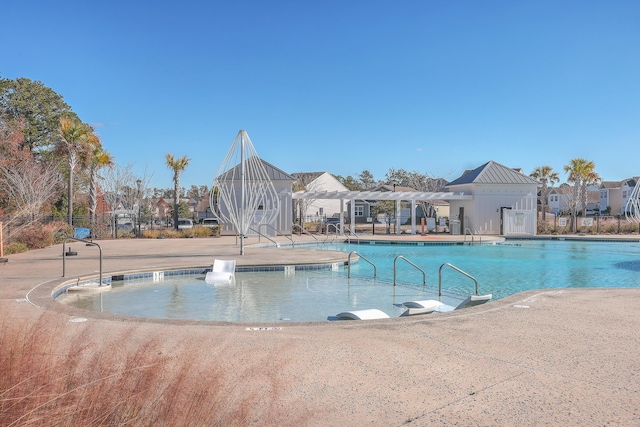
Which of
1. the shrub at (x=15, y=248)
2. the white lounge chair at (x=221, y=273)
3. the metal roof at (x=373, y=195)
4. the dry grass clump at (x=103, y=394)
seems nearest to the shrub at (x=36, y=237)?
the shrub at (x=15, y=248)

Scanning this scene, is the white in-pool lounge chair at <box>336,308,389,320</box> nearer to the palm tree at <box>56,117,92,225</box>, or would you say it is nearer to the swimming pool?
the swimming pool

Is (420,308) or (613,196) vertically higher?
(613,196)

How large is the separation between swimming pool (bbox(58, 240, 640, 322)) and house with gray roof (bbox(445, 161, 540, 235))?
932 centimetres

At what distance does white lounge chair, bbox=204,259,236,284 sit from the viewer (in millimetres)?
11281

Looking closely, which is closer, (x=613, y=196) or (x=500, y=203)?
(x=500, y=203)

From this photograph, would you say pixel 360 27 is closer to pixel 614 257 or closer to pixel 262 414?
pixel 614 257

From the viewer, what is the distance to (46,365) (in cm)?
254

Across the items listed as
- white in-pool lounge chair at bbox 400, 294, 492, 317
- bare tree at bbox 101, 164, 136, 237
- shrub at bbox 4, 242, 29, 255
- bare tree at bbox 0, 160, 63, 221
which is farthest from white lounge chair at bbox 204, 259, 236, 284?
bare tree at bbox 101, 164, 136, 237

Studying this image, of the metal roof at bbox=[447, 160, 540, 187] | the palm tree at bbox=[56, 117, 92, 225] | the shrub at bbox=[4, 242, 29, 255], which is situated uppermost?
the palm tree at bbox=[56, 117, 92, 225]

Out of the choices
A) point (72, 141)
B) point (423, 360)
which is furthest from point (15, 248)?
point (423, 360)

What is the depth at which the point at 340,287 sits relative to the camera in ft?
35.9

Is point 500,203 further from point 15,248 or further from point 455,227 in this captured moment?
point 15,248

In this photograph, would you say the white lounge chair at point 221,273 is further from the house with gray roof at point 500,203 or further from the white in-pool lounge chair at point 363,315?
the house with gray roof at point 500,203

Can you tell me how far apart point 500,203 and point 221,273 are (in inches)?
790
